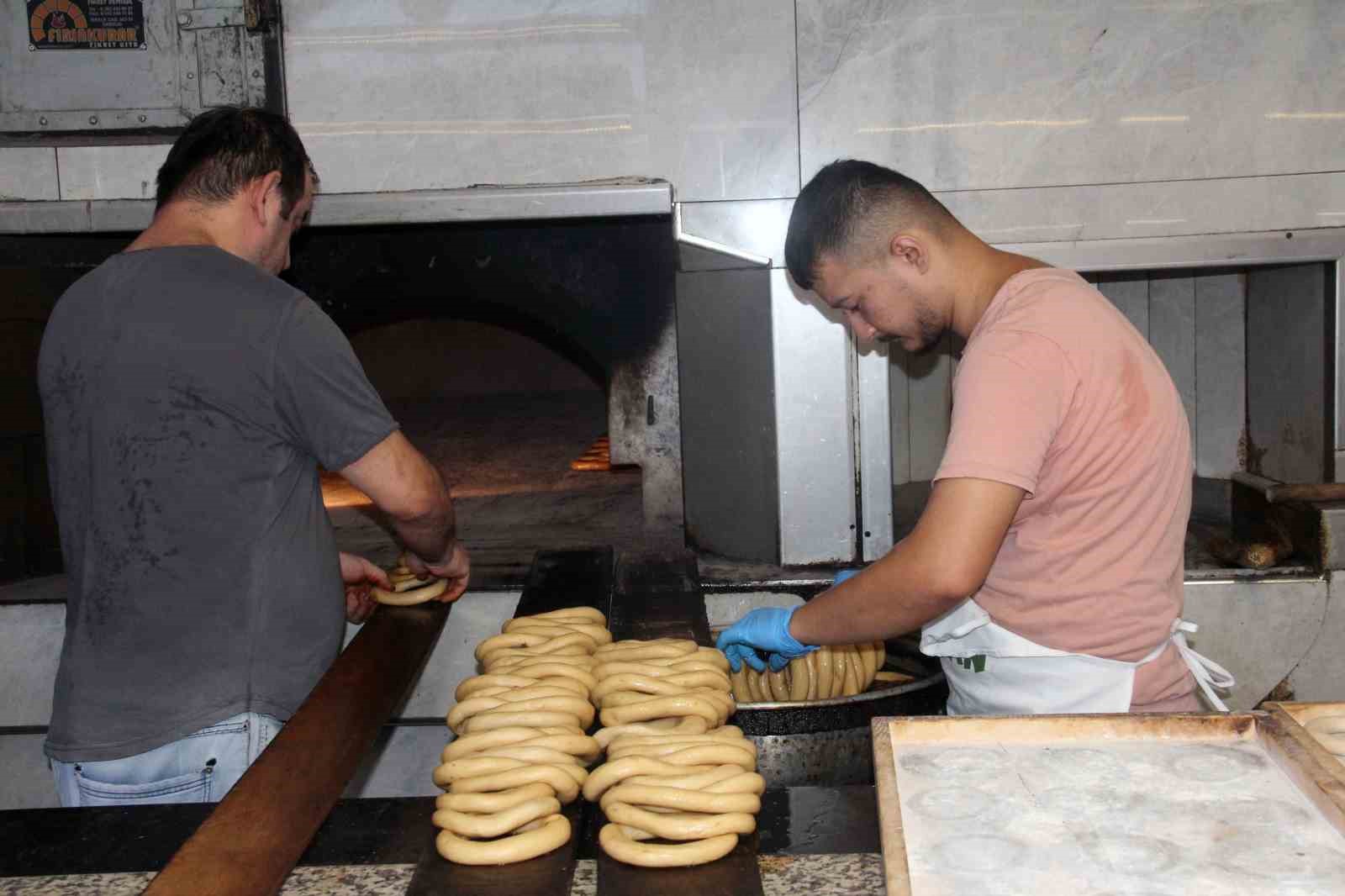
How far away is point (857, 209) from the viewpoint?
2.00 metres

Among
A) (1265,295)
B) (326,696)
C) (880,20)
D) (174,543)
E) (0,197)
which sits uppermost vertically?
(880,20)

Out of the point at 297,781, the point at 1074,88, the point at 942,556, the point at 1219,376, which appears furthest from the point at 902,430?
the point at 297,781

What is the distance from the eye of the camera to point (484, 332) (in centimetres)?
1150

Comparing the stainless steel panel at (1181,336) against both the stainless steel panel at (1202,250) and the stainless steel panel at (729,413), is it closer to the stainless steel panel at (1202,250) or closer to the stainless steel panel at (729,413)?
the stainless steel panel at (1202,250)

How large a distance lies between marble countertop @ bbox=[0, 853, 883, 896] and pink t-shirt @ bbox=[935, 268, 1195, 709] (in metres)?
0.60

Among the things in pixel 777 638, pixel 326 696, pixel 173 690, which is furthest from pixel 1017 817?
pixel 173 690

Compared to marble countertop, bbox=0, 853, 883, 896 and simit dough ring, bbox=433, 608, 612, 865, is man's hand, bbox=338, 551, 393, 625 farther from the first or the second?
marble countertop, bbox=0, 853, 883, 896

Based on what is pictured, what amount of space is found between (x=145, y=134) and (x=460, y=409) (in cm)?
711

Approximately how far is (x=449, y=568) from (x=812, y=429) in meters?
1.33

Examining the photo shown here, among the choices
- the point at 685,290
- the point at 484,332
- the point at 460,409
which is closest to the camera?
Result: the point at 685,290

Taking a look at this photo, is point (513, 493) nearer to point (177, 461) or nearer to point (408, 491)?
point (408, 491)

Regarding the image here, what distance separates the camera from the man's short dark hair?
6.98 feet

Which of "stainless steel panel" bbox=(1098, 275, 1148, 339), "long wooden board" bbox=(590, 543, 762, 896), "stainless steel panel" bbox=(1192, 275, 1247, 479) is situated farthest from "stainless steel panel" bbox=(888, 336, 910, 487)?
"long wooden board" bbox=(590, 543, 762, 896)

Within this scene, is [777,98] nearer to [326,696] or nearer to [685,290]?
[685,290]
